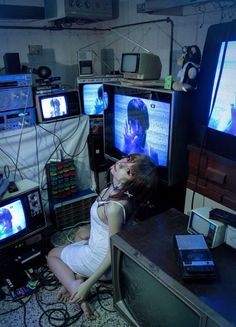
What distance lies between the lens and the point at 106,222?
139 centimetres

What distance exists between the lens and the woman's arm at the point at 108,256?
1.27m

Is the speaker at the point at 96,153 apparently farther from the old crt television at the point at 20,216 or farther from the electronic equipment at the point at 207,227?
the electronic equipment at the point at 207,227

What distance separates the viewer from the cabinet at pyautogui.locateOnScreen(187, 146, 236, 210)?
1216 mm

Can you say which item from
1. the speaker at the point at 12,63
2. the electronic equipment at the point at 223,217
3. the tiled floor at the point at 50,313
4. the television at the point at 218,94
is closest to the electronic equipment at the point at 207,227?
the electronic equipment at the point at 223,217

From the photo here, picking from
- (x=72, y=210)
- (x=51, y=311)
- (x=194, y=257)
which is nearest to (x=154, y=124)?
(x=194, y=257)

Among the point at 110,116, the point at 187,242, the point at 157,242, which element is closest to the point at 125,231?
the point at 157,242

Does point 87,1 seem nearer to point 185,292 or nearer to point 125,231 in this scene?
point 125,231

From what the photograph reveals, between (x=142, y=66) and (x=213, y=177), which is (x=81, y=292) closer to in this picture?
(x=213, y=177)

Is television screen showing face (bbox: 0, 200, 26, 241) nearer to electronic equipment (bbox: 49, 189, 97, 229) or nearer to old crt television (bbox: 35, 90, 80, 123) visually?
electronic equipment (bbox: 49, 189, 97, 229)

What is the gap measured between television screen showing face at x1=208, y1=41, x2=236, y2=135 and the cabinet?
15 centimetres

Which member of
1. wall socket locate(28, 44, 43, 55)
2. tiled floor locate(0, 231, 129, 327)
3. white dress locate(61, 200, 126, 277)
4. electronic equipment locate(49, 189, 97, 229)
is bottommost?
tiled floor locate(0, 231, 129, 327)

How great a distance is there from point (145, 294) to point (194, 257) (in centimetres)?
26

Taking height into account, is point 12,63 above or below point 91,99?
above

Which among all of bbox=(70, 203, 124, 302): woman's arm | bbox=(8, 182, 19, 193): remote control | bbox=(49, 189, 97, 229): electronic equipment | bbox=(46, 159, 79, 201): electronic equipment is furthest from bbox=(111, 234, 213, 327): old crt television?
bbox=(46, 159, 79, 201): electronic equipment
